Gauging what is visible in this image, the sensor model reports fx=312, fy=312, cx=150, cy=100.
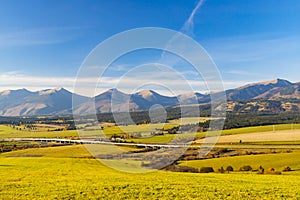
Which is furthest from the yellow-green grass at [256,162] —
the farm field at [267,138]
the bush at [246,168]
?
the farm field at [267,138]

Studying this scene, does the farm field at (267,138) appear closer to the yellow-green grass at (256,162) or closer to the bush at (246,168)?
the yellow-green grass at (256,162)

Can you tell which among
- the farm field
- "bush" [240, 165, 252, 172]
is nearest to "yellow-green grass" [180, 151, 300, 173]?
"bush" [240, 165, 252, 172]

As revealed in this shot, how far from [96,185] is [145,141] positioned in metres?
97.8

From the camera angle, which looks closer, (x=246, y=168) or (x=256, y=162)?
(x=246, y=168)

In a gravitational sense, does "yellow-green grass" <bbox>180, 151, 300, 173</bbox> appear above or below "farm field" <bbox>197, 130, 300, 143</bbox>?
below

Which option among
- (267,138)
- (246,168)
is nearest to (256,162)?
(246,168)

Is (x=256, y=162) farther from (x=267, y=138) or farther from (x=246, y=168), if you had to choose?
(x=267, y=138)

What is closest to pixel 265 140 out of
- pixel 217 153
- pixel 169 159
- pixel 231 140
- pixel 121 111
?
pixel 231 140

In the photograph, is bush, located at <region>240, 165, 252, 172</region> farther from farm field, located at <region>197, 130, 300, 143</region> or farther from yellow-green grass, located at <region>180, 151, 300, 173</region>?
farm field, located at <region>197, 130, 300, 143</region>

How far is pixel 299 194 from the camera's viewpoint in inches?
939

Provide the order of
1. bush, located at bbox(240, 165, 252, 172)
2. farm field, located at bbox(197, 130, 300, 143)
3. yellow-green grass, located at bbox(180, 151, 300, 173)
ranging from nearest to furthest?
bush, located at bbox(240, 165, 252, 172), yellow-green grass, located at bbox(180, 151, 300, 173), farm field, located at bbox(197, 130, 300, 143)

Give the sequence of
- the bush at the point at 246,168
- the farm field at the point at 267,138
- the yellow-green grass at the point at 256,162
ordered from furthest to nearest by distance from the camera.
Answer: the farm field at the point at 267,138 → the yellow-green grass at the point at 256,162 → the bush at the point at 246,168

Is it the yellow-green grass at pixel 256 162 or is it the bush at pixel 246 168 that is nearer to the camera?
Answer: the bush at pixel 246 168

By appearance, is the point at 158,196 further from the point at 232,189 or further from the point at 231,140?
the point at 231,140
